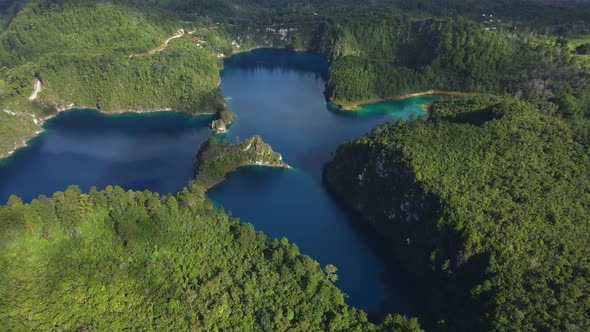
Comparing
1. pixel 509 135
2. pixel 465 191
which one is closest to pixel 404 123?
pixel 509 135

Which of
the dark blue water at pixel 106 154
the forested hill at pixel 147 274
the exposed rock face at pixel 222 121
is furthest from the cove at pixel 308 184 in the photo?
the dark blue water at pixel 106 154

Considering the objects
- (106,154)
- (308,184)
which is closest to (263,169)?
(308,184)

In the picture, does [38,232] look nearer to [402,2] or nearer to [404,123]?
[404,123]

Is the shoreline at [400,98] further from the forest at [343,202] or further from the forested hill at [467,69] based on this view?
the forest at [343,202]

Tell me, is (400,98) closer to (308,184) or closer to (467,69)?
(467,69)

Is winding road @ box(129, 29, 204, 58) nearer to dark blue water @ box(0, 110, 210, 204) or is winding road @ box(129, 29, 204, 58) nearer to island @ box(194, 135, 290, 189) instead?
dark blue water @ box(0, 110, 210, 204)

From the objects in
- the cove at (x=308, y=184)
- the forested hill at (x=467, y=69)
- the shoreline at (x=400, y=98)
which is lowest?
the cove at (x=308, y=184)

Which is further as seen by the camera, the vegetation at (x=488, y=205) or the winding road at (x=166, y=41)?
the winding road at (x=166, y=41)

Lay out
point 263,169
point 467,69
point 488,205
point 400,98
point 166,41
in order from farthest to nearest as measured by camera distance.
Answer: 1. point 166,41
2. point 467,69
3. point 400,98
4. point 263,169
5. point 488,205
